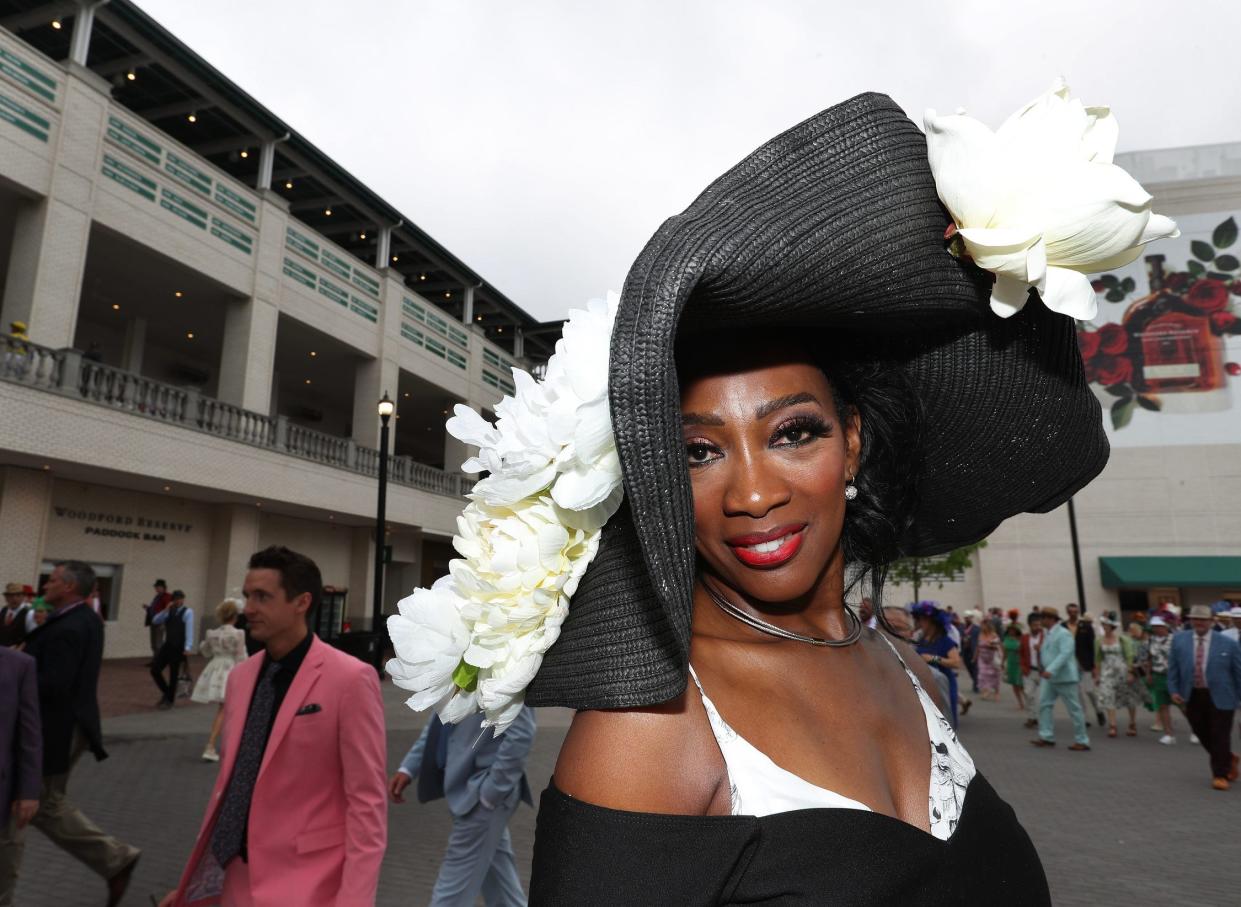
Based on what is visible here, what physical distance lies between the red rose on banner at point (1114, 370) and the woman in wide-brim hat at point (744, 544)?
36226mm

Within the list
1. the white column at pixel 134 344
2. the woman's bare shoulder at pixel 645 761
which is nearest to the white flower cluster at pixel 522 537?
the woman's bare shoulder at pixel 645 761

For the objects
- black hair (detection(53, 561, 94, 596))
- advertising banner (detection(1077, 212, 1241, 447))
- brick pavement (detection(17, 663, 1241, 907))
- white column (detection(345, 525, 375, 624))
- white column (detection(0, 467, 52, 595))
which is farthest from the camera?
advertising banner (detection(1077, 212, 1241, 447))

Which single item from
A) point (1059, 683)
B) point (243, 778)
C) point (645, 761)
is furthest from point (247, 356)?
point (645, 761)

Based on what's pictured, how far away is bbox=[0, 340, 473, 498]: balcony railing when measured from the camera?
1580 centimetres

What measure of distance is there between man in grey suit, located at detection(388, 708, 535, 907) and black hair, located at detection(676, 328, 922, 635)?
2557mm

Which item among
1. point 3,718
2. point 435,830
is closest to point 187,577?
point 435,830

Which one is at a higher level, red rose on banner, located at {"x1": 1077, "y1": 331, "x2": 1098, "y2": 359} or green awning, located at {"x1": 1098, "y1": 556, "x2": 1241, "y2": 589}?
red rose on banner, located at {"x1": 1077, "y1": 331, "x2": 1098, "y2": 359}

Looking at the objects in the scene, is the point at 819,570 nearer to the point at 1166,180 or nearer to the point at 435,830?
the point at 435,830

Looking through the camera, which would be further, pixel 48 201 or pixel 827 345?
pixel 48 201

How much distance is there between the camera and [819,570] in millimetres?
1431

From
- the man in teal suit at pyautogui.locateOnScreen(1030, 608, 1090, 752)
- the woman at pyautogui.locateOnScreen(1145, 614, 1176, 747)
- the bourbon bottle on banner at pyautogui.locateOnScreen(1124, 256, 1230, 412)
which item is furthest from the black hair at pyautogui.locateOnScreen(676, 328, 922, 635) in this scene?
the bourbon bottle on banner at pyautogui.locateOnScreen(1124, 256, 1230, 412)

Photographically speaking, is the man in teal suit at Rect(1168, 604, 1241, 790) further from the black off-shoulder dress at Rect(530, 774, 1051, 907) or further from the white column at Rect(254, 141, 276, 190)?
the white column at Rect(254, 141, 276, 190)

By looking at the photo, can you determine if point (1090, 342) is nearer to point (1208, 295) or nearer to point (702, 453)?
point (1208, 295)

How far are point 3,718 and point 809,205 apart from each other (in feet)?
16.1
